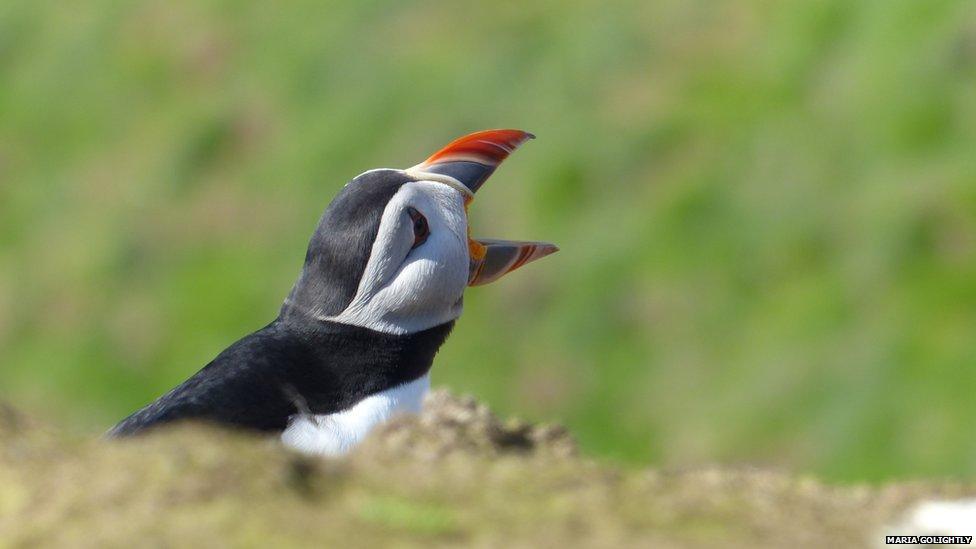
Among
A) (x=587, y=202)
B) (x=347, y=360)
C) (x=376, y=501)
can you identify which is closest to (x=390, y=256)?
(x=347, y=360)

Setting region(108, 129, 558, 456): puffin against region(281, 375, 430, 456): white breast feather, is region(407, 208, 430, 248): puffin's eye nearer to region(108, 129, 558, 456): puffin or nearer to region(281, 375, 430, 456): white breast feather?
region(108, 129, 558, 456): puffin

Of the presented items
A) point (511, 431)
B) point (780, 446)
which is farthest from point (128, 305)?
point (511, 431)

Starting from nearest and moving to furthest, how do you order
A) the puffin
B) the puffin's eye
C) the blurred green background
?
the puffin
the puffin's eye
the blurred green background

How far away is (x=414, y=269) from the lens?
696 centimetres

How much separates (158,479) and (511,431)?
1469mm

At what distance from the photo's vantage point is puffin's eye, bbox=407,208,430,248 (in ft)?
23.0

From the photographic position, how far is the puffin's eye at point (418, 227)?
7.01 metres

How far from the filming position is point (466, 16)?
50.8 ft

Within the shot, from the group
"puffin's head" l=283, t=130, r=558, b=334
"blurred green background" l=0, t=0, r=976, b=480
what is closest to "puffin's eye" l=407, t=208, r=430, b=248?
"puffin's head" l=283, t=130, r=558, b=334

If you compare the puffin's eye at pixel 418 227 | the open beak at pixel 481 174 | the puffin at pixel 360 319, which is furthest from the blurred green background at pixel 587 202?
the puffin's eye at pixel 418 227

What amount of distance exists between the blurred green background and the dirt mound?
7.08 metres

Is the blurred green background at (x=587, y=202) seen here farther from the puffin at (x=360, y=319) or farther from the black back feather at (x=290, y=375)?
the black back feather at (x=290, y=375)

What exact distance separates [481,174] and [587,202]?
235 inches

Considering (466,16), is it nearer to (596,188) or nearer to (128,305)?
(596,188)
